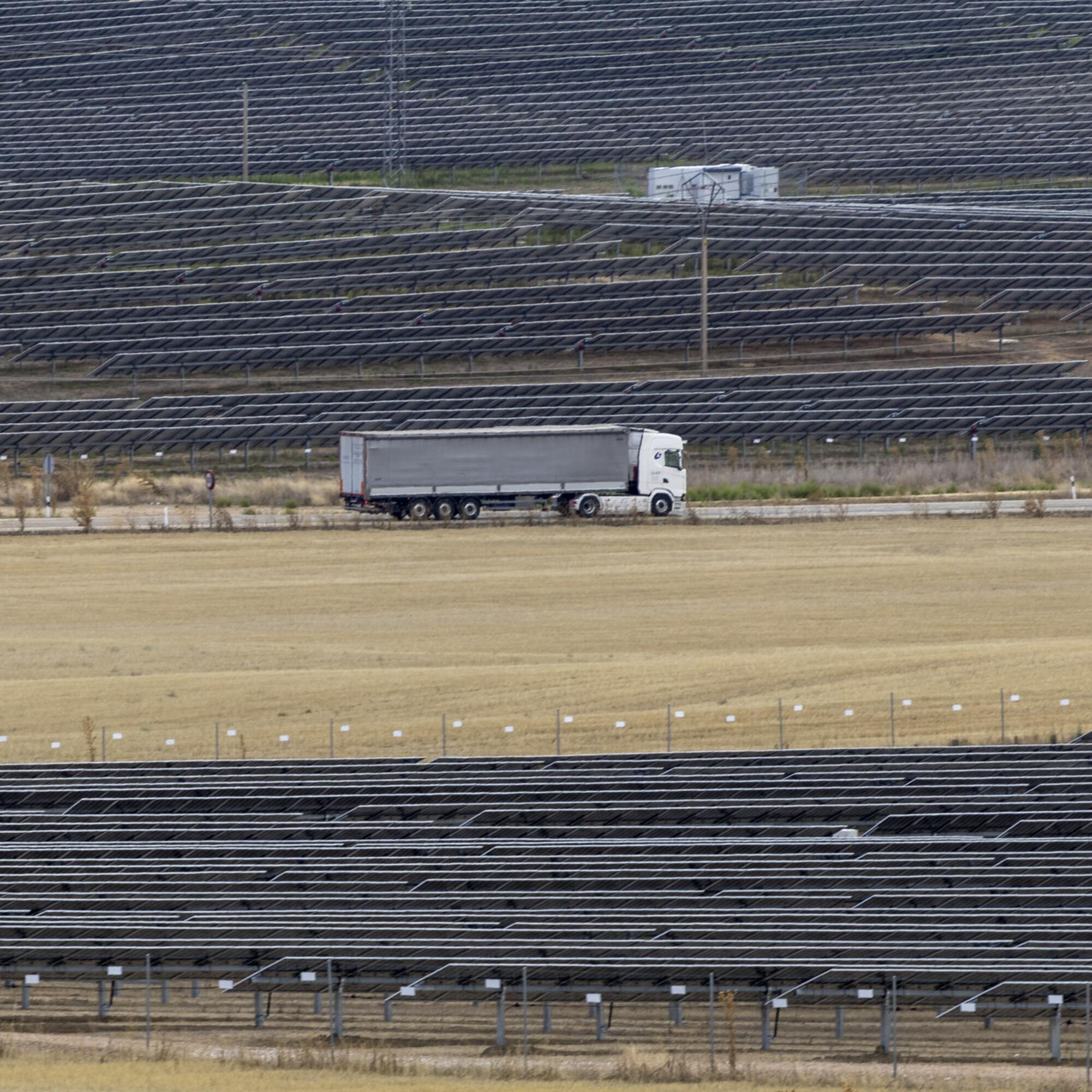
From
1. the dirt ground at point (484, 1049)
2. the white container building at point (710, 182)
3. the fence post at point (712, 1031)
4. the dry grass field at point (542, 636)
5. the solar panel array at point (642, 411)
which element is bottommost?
the dirt ground at point (484, 1049)

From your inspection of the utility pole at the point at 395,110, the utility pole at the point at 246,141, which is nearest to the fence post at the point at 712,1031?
the utility pole at the point at 395,110

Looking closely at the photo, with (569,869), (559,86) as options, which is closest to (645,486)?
→ (569,869)

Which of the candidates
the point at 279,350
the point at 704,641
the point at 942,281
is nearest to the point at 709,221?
the point at 942,281

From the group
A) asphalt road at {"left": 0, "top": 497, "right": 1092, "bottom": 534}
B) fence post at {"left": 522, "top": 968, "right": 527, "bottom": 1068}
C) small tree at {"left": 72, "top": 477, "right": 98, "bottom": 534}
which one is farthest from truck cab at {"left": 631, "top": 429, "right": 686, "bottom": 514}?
fence post at {"left": 522, "top": 968, "right": 527, "bottom": 1068}

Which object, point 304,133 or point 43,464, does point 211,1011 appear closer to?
point 43,464

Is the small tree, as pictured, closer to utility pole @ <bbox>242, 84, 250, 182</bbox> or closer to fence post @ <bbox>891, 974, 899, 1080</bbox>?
fence post @ <bbox>891, 974, 899, 1080</bbox>

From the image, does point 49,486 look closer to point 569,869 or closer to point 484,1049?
point 569,869

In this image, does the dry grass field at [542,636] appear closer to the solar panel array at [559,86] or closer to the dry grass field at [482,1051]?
the dry grass field at [482,1051]
